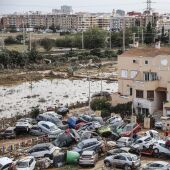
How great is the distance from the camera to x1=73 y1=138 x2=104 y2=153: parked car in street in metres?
19.7

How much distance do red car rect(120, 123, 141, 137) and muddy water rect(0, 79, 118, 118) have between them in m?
10.6

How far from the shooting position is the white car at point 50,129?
23.2 m

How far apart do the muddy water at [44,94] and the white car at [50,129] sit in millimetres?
7883

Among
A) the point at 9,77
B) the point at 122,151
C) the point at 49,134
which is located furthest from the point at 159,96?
the point at 9,77

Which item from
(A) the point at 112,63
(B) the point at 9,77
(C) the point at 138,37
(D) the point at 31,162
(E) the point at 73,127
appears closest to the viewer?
(D) the point at 31,162

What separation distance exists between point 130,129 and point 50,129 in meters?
3.82

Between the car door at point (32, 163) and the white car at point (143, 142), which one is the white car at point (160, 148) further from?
the car door at point (32, 163)

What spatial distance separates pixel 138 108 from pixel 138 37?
209ft

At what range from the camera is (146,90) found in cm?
2906

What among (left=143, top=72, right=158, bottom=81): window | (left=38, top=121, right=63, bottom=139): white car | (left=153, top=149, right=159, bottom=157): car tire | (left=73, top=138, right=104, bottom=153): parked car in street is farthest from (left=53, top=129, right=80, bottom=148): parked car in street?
(left=143, top=72, right=158, bottom=81): window

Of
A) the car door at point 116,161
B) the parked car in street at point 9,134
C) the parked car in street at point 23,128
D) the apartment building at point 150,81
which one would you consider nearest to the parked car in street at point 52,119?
the parked car in street at point 23,128

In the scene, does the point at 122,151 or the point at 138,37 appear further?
the point at 138,37

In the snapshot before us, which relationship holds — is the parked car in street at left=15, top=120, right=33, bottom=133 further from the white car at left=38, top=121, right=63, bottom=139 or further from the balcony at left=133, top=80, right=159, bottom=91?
the balcony at left=133, top=80, right=159, bottom=91

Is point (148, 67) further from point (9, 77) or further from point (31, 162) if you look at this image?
point (9, 77)
